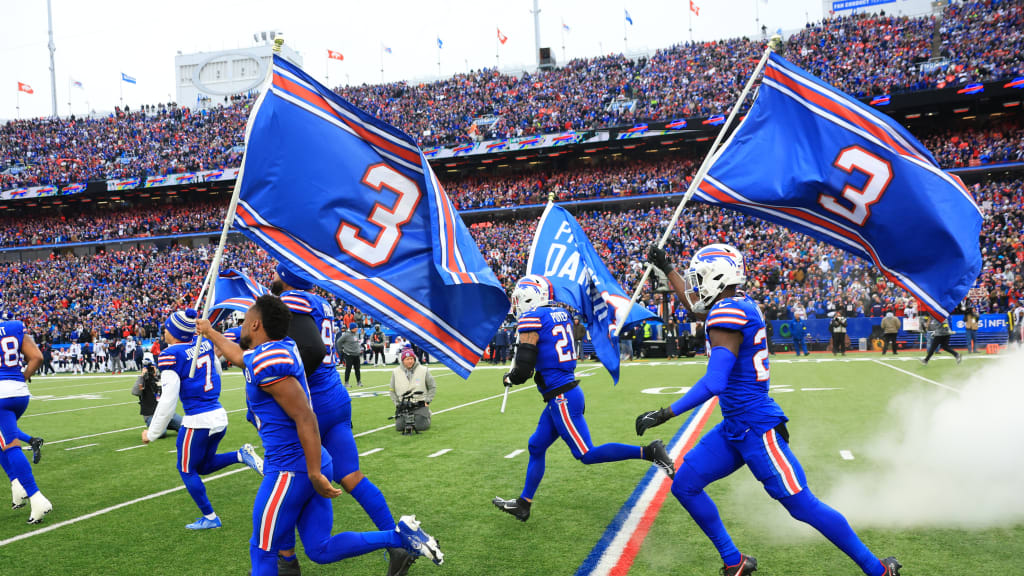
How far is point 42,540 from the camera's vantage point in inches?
226

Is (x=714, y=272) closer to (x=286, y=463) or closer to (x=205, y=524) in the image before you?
(x=286, y=463)

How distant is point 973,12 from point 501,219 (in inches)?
1146

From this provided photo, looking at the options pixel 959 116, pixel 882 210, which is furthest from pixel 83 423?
pixel 959 116

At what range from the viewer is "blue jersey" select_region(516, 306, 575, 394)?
19.0ft

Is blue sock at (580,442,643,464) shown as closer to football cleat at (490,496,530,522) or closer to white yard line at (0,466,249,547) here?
football cleat at (490,496,530,522)

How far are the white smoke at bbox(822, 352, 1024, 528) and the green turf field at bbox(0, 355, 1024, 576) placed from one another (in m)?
0.07

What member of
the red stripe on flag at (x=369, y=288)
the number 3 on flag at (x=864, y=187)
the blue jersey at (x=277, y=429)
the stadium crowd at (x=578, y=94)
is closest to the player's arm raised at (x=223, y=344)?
the blue jersey at (x=277, y=429)

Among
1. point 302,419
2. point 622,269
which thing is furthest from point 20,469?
point 622,269

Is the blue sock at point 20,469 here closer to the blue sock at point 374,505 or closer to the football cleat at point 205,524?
the football cleat at point 205,524

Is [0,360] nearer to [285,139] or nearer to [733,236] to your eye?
[285,139]

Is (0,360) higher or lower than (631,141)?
lower

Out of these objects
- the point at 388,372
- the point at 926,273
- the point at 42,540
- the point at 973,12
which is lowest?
the point at 388,372

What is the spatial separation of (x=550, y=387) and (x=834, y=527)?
2.49 metres

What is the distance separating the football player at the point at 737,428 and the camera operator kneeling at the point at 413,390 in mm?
6926
